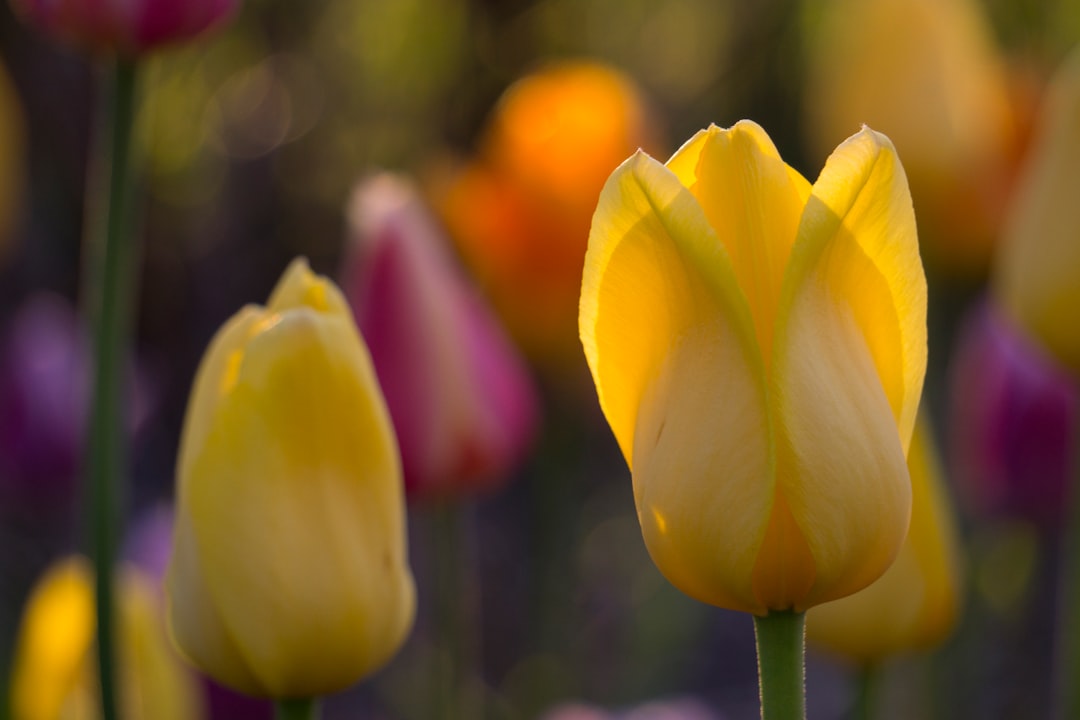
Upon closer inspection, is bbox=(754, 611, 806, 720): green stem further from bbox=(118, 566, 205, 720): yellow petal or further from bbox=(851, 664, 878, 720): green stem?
bbox=(118, 566, 205, 720): yellow petal

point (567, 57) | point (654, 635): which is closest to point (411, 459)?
point (654, 635)

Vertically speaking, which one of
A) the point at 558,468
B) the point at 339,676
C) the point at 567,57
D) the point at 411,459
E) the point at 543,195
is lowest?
the point at 339,676

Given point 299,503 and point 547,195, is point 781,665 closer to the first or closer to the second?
point 299,503

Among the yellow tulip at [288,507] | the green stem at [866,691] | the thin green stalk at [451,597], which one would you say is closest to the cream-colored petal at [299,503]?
the yellow tulip at [288,507]

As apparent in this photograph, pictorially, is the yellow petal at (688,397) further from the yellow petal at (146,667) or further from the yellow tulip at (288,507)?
the yellow petal at (146,667)

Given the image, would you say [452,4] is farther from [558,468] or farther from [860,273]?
[860,273]

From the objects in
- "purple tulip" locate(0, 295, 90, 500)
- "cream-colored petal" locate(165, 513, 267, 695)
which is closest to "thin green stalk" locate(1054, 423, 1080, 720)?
"cream-colored petal" locate(165, 513, 267, 695)

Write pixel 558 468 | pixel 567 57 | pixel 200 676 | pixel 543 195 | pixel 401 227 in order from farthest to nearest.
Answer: pixel 567 57 → pixel 558 468 → pixel 543 195 → pixel 200 676 → pixel 401 227
